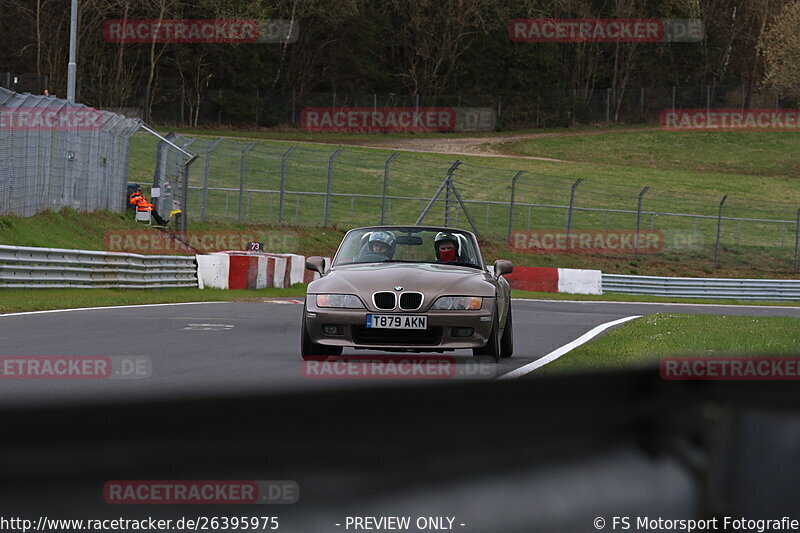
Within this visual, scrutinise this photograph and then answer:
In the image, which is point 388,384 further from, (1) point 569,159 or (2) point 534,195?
(1) point 569,159

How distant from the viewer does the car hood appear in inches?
398

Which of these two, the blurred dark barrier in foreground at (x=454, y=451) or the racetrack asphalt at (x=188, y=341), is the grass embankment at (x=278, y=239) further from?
the blurred dark barrier in foreground at (x=454, y=451)

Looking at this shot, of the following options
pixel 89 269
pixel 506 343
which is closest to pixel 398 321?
pixel 506 343

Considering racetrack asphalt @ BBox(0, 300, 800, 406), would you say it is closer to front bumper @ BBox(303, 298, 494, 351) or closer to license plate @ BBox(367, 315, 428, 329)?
front bumper @ BBox(303, 298, 494, 351)

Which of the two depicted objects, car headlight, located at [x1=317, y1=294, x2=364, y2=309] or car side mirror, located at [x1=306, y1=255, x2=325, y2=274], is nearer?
car headlight, located at [x1=317, y1=294, x2=364, y2=309]

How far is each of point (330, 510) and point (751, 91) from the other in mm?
86950

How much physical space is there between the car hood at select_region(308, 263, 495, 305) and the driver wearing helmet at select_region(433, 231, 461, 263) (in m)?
0.65

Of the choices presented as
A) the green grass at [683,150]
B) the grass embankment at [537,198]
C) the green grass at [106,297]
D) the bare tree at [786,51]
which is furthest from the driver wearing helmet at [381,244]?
the green grass at [683,150]

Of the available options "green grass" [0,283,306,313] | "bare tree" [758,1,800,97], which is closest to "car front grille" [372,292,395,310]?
"green grass" [0,283,306,313]

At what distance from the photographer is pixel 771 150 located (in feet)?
250

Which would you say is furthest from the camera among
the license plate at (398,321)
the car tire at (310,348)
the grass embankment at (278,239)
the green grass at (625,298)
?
the green grass at (625,298)

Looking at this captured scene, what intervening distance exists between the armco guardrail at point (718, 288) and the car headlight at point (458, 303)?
25877 millimetres

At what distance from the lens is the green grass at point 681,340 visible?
35.9 ft

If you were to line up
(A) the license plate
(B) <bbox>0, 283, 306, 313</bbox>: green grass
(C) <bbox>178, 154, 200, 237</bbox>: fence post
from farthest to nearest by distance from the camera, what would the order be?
(C) <bbox>178, 154, 200, 237</bbox>: fence post
(B) <bbox>0, 283, 306, 313</bbox>: green grass
(A) the license plate
